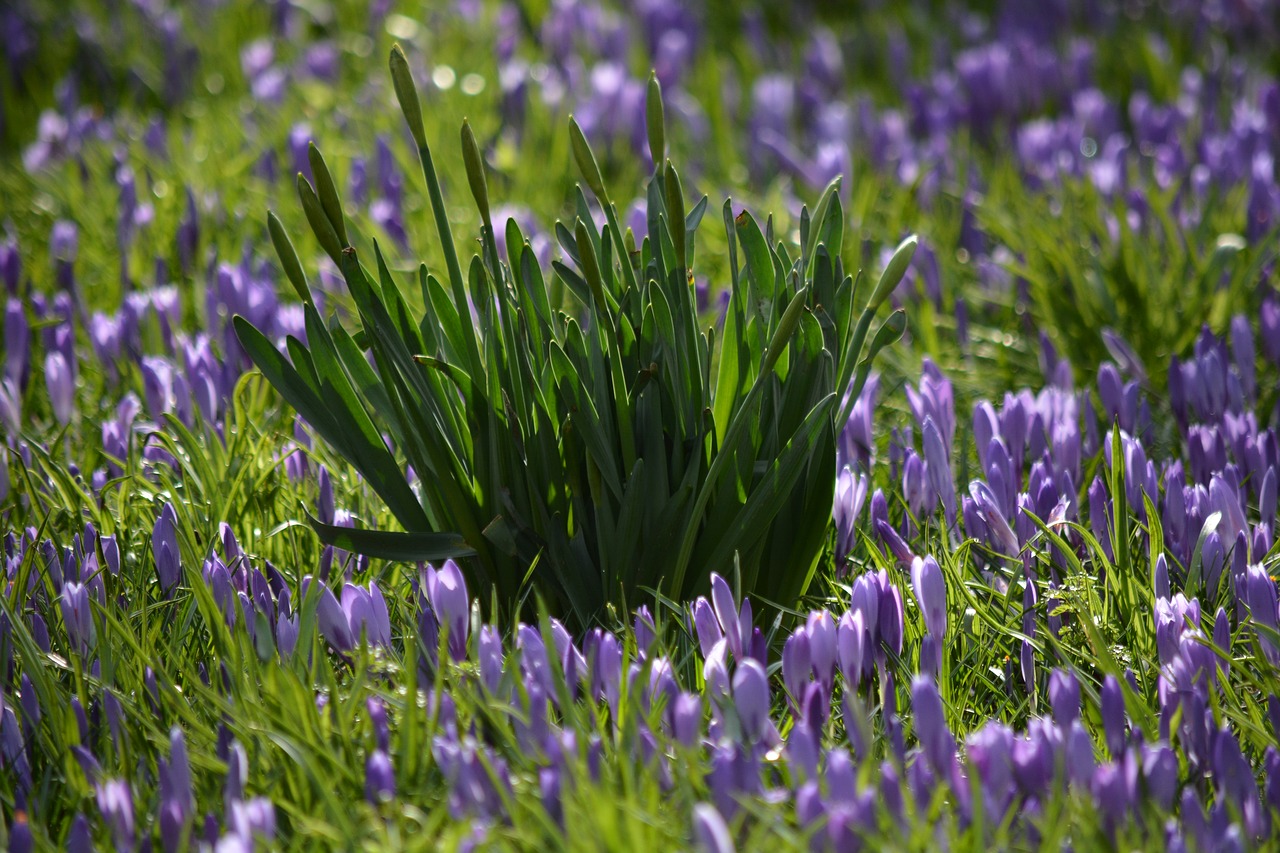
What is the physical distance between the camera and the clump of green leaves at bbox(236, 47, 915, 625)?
1950 millimetres

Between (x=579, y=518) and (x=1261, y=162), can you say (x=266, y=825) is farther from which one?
(x=1261, y=162)

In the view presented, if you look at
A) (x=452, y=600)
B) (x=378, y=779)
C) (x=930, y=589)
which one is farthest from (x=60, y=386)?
(x=930, y=589)

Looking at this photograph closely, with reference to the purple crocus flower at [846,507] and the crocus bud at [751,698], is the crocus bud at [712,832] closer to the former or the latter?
the crocus bud at [751,698]

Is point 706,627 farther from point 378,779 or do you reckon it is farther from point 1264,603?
point 1264,603

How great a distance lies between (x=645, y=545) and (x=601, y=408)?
9.7 inches

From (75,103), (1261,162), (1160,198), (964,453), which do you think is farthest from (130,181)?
(1261,162)

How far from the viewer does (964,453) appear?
2545mm

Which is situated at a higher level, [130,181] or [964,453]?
[130,181]

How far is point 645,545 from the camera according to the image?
206 centimetres

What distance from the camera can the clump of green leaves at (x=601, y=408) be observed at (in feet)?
6.40

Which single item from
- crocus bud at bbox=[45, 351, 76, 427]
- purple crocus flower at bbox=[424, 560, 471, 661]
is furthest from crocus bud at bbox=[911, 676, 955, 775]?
Answer: crocus bud at bbox=[45, 351, 76, 427]

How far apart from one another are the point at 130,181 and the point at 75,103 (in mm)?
1509

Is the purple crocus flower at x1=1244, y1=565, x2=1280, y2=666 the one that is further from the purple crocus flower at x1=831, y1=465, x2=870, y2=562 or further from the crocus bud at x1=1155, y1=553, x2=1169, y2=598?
the purple crocus flower at x1=831, y1=465, x2=870, y2=562

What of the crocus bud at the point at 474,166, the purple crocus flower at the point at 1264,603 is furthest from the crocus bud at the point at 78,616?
the purple crocus flower at the point at 1264,603
